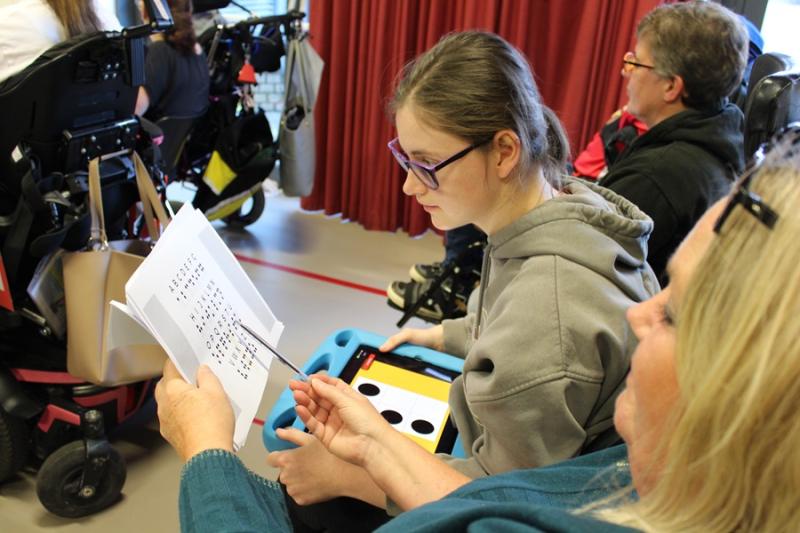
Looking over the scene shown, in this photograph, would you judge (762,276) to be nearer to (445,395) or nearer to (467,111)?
(467,111)

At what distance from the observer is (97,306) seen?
1.57 meters

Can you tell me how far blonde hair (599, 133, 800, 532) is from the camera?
1.68 ft

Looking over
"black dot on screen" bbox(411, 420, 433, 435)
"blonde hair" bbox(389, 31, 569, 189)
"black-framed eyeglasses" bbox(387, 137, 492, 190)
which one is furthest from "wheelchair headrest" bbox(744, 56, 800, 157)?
"black dot on screen" bbox(411, 420, 433, 435)

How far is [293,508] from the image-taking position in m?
1.27

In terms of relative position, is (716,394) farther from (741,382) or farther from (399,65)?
(399,65)

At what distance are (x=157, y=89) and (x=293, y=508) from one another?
6.55 ft

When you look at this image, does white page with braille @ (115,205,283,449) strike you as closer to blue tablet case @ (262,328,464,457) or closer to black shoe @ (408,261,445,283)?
blue tablet case @ (262,328,464,457)

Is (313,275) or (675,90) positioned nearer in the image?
(675,90)

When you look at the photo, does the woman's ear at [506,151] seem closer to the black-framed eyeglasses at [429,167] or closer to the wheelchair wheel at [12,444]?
the black-framed eyeglasses at [429,167]

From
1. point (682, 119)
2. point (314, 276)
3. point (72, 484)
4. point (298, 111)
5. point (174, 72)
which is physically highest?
point (682, 119)

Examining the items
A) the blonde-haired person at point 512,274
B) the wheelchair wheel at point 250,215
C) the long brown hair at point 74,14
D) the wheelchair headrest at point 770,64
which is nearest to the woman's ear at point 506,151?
the blonde-haired person at point 512,274

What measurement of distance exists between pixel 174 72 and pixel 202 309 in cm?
191

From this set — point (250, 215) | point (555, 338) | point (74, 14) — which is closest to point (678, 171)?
point (555, 338)

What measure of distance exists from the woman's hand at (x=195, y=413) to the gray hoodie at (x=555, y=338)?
1.20ft
